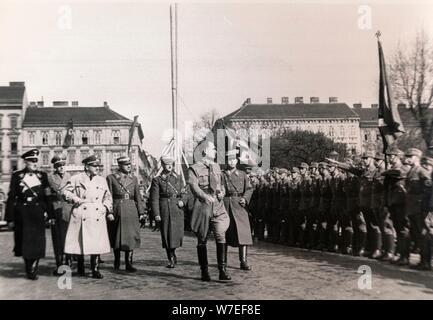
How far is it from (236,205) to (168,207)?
151 centimetres

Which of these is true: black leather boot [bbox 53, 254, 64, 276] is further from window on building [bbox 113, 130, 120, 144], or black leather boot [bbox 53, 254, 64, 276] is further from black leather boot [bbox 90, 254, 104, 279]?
window on building [bbox 113, 130, 120, 144]

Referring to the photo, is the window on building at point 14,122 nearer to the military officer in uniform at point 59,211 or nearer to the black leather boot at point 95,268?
the military officer in uniform at point 59,211

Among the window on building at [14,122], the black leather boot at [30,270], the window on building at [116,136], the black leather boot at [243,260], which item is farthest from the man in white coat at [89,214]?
the window on building at [14,122]

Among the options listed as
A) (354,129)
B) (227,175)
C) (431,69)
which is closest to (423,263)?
(227,175)

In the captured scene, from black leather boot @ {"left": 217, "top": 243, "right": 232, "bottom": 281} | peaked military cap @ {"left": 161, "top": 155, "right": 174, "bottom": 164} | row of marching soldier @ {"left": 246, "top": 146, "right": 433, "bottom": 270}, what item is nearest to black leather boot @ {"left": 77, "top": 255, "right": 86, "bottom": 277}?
peaked military cap @ {"left": 161, "top": 155, "right": 174, "bottom": 164}

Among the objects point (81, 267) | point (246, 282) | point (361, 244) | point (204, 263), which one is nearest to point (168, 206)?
point (81, 267)

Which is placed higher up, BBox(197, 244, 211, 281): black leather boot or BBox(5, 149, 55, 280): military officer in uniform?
BBox(5, 149, 55, 280): military officer in uniform

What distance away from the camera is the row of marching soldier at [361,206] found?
8.65 m

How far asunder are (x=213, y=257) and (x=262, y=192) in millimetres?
4565

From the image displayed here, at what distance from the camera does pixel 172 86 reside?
15.5 meters

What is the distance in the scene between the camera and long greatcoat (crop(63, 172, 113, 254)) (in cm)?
839

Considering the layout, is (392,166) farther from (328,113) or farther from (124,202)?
(328,113)

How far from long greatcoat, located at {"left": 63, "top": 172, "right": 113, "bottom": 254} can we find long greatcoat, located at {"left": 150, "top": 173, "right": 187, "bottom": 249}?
1.13m

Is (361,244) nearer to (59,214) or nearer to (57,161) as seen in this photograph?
(59,214)
